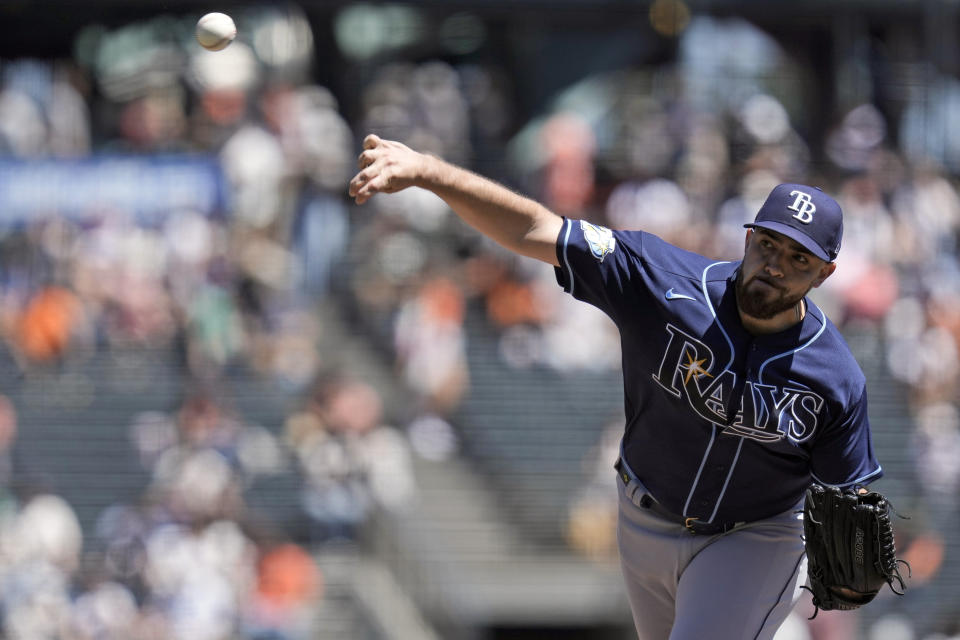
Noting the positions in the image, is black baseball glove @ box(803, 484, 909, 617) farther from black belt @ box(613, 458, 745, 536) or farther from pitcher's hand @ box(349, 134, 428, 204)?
pitcher's hand @ box(349, 134, 428, 204)

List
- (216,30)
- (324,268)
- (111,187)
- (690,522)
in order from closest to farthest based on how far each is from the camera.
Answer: (690,522), (216,30), (111,187), (324,268)

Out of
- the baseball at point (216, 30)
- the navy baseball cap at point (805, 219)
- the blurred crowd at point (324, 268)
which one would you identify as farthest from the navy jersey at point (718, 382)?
the blurred crowd at point (324, 268)

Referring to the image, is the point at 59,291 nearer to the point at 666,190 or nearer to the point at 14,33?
the point at 14,33

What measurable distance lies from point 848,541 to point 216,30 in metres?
2.90

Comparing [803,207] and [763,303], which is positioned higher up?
[803,207]

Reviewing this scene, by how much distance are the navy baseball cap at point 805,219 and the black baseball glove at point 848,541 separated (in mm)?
672

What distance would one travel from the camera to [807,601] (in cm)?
919

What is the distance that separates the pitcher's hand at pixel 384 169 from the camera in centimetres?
353

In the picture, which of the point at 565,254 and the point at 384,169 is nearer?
the point at 384,169

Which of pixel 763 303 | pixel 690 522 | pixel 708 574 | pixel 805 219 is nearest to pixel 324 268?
pixel 690 522

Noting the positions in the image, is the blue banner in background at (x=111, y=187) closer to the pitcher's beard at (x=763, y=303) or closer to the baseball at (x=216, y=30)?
the baseball at (x=216, y=30)

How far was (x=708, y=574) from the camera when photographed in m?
3.95

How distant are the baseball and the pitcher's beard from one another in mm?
2291

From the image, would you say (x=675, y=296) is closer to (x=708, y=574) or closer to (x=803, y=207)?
(x=803, y=207)
